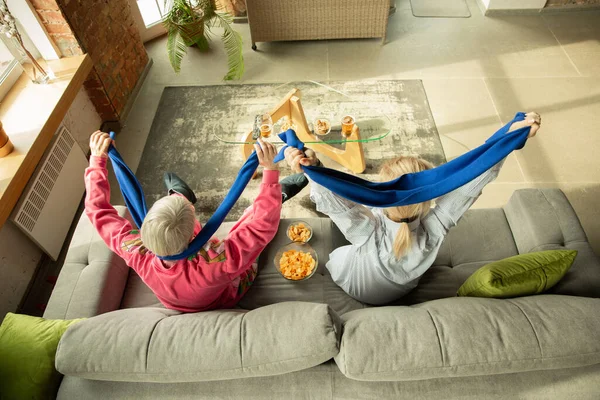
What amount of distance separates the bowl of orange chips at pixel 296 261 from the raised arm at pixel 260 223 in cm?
36

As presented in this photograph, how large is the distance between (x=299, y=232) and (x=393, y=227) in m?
0.60

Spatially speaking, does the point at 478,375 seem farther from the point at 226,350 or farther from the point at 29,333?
the point at 29,333

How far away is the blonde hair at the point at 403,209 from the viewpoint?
139cm

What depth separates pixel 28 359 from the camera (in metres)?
1.30

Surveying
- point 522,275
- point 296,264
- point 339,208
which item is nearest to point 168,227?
point 339,208

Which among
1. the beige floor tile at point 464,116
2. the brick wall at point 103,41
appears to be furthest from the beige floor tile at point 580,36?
the brick wall at point 103,41

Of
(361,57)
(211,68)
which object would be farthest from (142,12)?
(361,57)

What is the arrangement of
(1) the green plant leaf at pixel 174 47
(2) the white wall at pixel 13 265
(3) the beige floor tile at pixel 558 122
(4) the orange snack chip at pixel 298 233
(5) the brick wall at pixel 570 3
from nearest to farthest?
(4) the orange snack chip at pixel 298 233 → (2) the white wall at pixel 13 265 → (3) the beige floor tile at pixel 558 122 → (1) the green plant leaf at pixel 174 47 → (5) the brick wall at pixel 570 3

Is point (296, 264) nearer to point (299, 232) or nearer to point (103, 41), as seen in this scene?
point (299, 232)

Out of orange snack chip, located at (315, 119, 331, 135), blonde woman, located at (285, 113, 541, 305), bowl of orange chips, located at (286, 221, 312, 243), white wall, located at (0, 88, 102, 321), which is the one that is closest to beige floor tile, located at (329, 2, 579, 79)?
orange snack chip, located at (315, 119, 331, 135)

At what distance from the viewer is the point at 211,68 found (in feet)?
12.0

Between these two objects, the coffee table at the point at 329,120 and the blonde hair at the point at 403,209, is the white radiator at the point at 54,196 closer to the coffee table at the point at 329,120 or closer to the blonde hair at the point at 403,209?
the coffee table at the point at 329,120

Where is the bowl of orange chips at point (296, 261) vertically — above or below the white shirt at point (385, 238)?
below

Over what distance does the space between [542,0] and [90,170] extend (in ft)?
14.7
